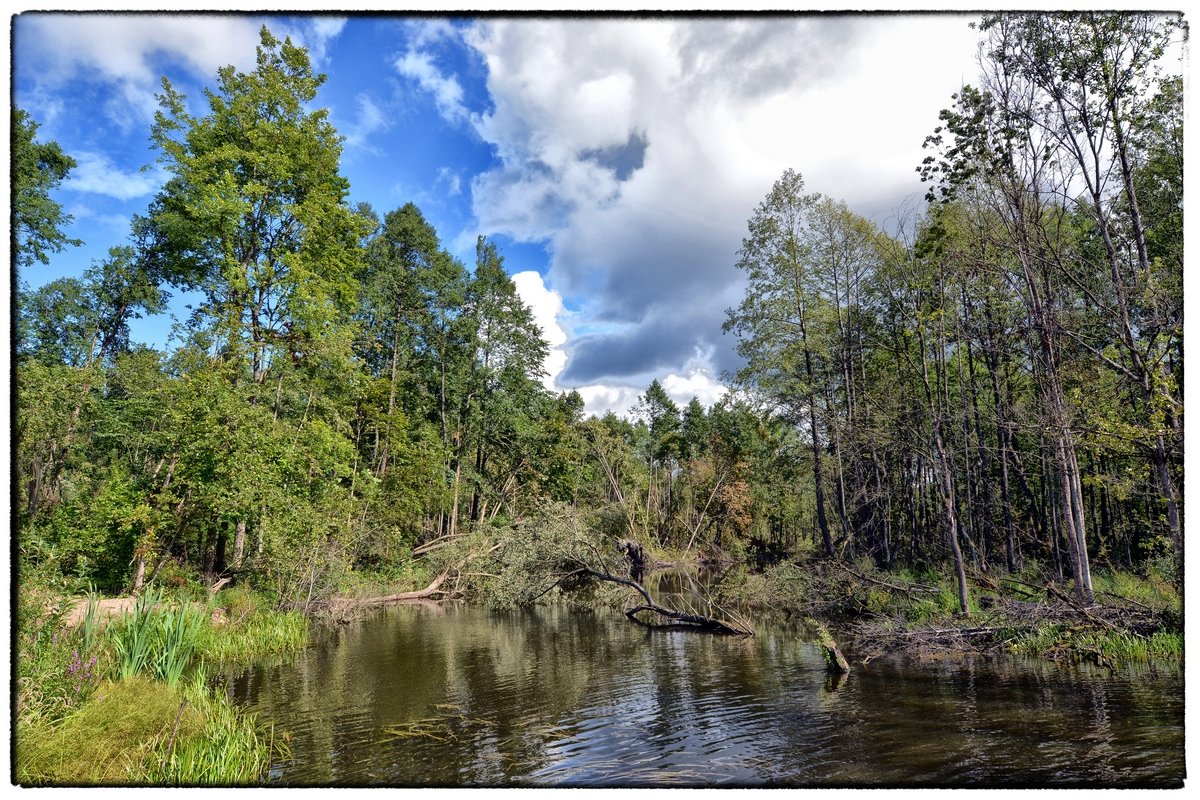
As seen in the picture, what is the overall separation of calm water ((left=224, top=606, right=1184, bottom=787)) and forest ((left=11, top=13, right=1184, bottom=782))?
2.00 meters

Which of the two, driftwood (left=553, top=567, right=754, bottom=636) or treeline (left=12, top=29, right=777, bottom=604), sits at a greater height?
treeline (left=12, top=29, right=777, bottom=604)

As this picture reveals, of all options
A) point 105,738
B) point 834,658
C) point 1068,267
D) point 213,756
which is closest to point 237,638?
point 105,738

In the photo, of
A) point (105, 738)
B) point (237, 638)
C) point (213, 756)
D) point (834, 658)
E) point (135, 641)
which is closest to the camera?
point (105, 738)

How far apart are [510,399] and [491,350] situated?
2881 mm

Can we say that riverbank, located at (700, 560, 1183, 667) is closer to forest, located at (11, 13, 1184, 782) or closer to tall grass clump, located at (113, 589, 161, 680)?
forest, located at (11, 13, 1184, 782)

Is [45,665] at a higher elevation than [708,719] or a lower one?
higher

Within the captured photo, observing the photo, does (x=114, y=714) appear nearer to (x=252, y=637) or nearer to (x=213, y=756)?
(x=213, y=756)

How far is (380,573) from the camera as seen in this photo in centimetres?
2270

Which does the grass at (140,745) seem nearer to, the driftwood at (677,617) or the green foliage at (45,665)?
the green foliage at (45,665)

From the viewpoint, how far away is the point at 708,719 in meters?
7.49

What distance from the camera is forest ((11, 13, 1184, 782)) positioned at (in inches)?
297

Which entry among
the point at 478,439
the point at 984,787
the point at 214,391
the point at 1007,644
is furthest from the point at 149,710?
the point at 478,439

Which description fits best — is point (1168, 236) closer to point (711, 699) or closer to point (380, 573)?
A: point (711, 699)

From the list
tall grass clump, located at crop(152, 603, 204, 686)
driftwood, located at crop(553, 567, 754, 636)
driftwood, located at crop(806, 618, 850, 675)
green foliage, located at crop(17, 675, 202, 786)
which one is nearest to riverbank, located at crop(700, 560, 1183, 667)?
driftwood, located at crop(806, 618, 850, 675)
